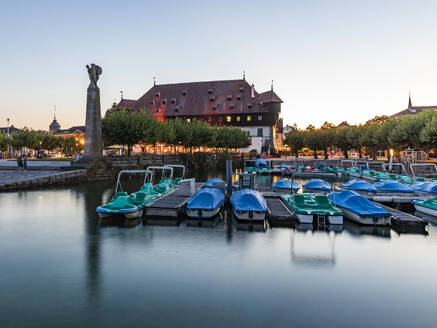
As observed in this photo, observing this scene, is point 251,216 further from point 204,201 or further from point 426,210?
point 426,210

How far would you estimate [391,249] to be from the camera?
56.4 ft

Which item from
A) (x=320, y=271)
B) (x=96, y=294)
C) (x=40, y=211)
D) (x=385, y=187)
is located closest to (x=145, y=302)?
(x=96, y=294)

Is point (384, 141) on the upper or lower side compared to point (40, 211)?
upper

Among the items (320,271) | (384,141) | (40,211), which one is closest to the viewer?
(320,271)

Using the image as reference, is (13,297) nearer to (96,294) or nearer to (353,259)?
(96,294)

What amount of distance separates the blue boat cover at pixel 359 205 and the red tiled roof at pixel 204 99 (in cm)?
8094

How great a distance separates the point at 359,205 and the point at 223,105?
8991 centimetres

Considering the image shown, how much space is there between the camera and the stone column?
42719mm

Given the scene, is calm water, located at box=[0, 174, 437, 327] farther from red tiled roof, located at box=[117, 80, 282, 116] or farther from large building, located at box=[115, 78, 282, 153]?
red tiled roof, located at box=[117, 80, 282, 116]

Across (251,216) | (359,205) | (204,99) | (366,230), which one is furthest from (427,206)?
(204,99)

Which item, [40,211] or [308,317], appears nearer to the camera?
[308,317]

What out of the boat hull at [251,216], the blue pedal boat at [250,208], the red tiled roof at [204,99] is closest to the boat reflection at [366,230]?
the boat hull at [251,216]

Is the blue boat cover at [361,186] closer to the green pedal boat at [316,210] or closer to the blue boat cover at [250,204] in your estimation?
the green pedal boat at [316,210]

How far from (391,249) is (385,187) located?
55.0 ft
